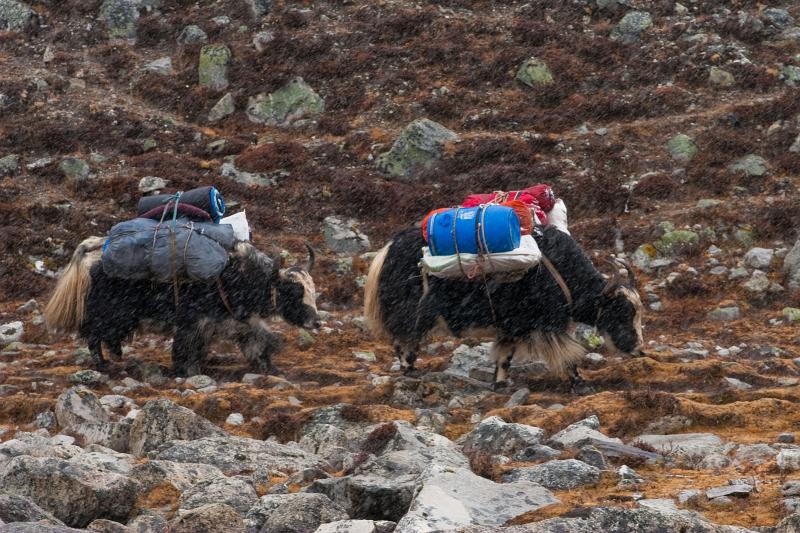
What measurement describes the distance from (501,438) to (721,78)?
37.9 ft

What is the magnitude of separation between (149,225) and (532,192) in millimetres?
3473

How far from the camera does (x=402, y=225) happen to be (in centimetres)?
1377

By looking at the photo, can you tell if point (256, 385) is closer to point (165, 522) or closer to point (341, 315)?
point (341, 315)

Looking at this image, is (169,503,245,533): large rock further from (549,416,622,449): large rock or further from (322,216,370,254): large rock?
(322,216,370,254): large rock

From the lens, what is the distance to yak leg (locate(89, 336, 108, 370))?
9.82 metres

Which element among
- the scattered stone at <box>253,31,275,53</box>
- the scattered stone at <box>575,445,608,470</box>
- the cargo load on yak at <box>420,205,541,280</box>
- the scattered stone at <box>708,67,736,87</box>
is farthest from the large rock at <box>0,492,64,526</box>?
the scattered stone at <box>253,31,275,53</box>

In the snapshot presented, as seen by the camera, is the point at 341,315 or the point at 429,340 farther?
the point at 341,315

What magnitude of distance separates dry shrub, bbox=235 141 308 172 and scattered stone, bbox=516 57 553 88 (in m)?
3.91

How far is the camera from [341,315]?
38.3 feet

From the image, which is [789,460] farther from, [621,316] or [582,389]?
[621,316]

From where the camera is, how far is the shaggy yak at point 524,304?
9.09 meters

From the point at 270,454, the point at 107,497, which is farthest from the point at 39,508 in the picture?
the point at 270,454

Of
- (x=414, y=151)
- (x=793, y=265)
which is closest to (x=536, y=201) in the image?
(x=793, y=265)

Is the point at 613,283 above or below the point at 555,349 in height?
above
